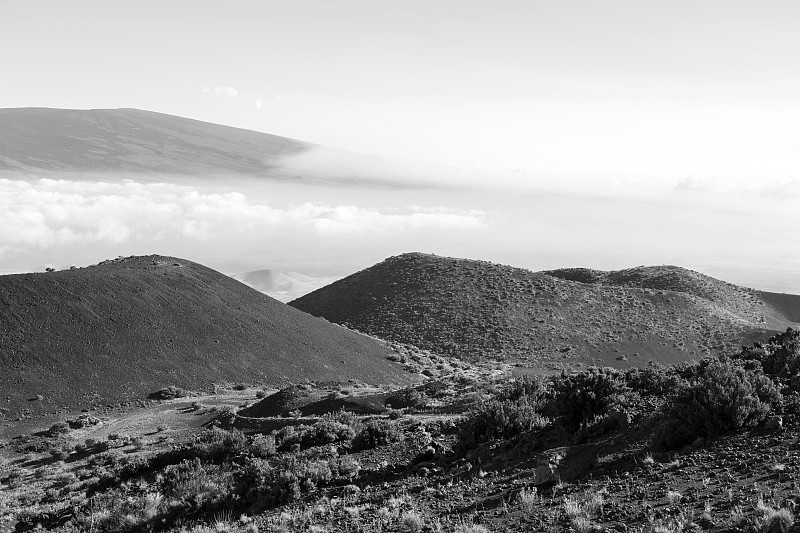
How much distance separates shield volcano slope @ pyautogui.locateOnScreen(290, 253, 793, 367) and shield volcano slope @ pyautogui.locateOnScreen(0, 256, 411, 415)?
12.7 meters

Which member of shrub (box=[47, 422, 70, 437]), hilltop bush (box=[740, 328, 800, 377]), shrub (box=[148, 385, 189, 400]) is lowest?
shrub (box=[47, 422, 70, 437])

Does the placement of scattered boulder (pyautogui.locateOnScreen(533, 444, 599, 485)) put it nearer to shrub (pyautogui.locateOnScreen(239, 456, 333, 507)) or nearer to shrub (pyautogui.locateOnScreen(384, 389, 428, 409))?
shrub (pyautogui.locateOnScreen(239, 456, 333, 507))

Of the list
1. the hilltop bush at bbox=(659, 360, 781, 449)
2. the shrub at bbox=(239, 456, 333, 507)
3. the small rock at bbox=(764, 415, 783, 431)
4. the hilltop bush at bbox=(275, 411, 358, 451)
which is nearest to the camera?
the small rock at bbox=(764, 415, 783, 431)

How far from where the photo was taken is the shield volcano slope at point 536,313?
211ft

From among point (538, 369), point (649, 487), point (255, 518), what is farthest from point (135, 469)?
point (538, 369)

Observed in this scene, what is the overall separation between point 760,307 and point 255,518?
88.8 meters

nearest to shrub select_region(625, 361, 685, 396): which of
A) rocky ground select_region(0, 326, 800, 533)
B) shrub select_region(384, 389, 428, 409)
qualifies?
rocky ground select_region(0, 326, 800, 533)

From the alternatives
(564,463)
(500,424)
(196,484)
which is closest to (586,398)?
(500,424)

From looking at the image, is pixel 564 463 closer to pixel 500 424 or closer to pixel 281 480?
pixel 500 424

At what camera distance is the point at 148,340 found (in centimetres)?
4688

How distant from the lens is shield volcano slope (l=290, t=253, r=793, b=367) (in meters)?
64.4

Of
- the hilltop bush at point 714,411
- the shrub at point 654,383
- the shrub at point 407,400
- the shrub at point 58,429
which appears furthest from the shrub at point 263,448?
the shrub at point 58,429

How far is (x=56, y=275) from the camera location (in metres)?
52.1

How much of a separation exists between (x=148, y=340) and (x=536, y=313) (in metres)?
39.5
